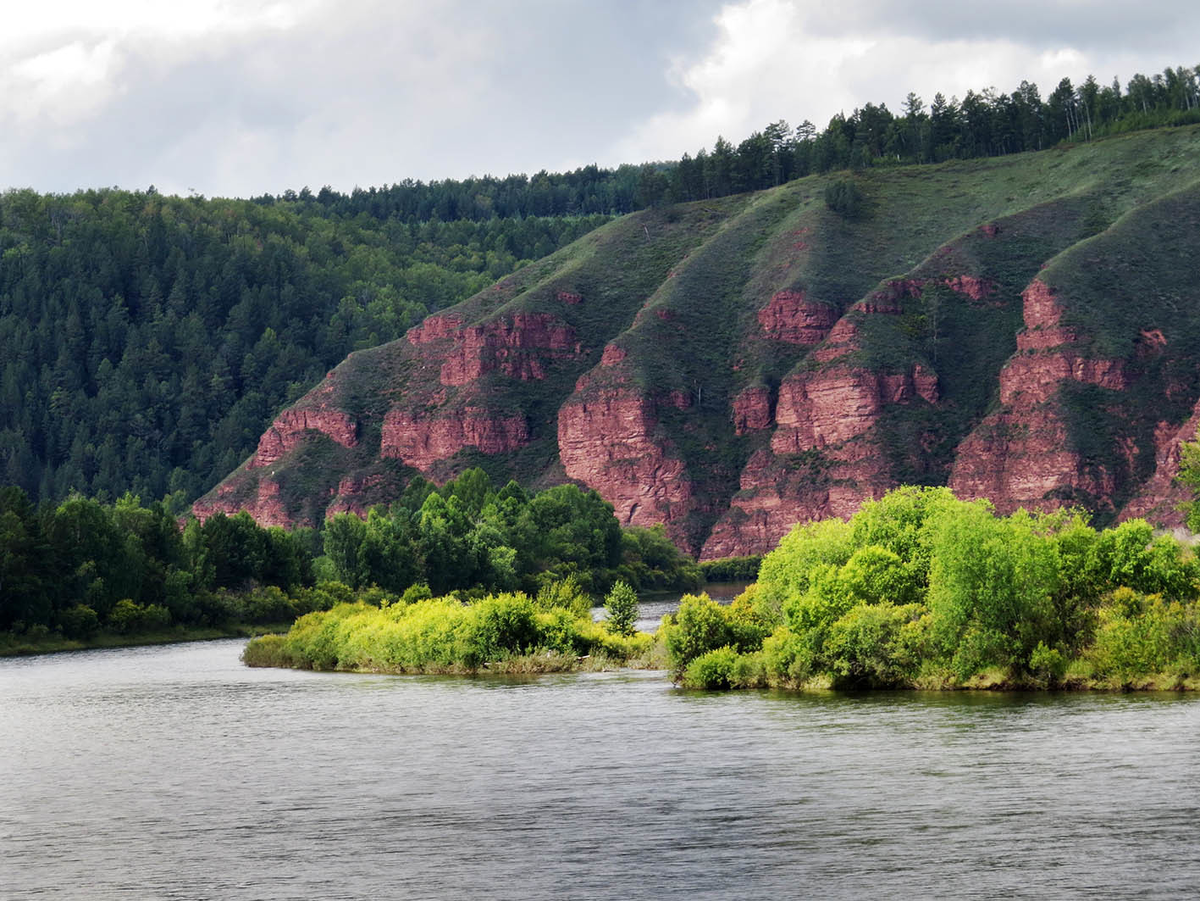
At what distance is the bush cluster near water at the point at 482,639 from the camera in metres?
91.0

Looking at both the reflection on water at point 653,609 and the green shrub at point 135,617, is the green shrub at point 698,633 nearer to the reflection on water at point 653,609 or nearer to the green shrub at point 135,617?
the reflection on water at point 653,609

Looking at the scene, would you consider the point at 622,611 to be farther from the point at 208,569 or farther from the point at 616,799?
the point at 208,569

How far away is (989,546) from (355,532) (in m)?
96.0

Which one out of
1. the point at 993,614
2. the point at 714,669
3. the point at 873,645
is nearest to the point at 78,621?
the point at 714,669

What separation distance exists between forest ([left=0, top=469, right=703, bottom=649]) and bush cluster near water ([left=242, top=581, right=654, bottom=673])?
52.9ft

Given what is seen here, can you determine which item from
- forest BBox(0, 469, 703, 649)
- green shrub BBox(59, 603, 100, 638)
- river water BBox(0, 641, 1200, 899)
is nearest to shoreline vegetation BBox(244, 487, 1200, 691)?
river water BBox(0, 641, 1200, 899)

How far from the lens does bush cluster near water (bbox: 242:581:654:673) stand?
91.0 metres

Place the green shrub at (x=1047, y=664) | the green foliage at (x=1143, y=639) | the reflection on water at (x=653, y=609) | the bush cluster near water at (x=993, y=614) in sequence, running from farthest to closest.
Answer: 1. the reflection on water at (x=653, y=609)
2. the green shrub at (x=1047, y=664)
3. the bush cluster near water at (x=993, y=614)
4. the green foliage at (x=1143, y=639)

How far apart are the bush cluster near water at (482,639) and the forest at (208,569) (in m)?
16.1

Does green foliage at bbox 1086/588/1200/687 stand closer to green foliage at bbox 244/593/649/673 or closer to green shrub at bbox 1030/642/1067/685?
green shrub at bbox 1030/642/1067/685

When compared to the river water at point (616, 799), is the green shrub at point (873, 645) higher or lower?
higher

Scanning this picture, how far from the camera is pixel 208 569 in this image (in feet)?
487

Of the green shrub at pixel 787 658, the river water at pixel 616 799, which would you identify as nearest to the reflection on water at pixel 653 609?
the green shrub at pixel 787 658

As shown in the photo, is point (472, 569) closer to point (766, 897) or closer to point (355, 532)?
point (355, 532)
